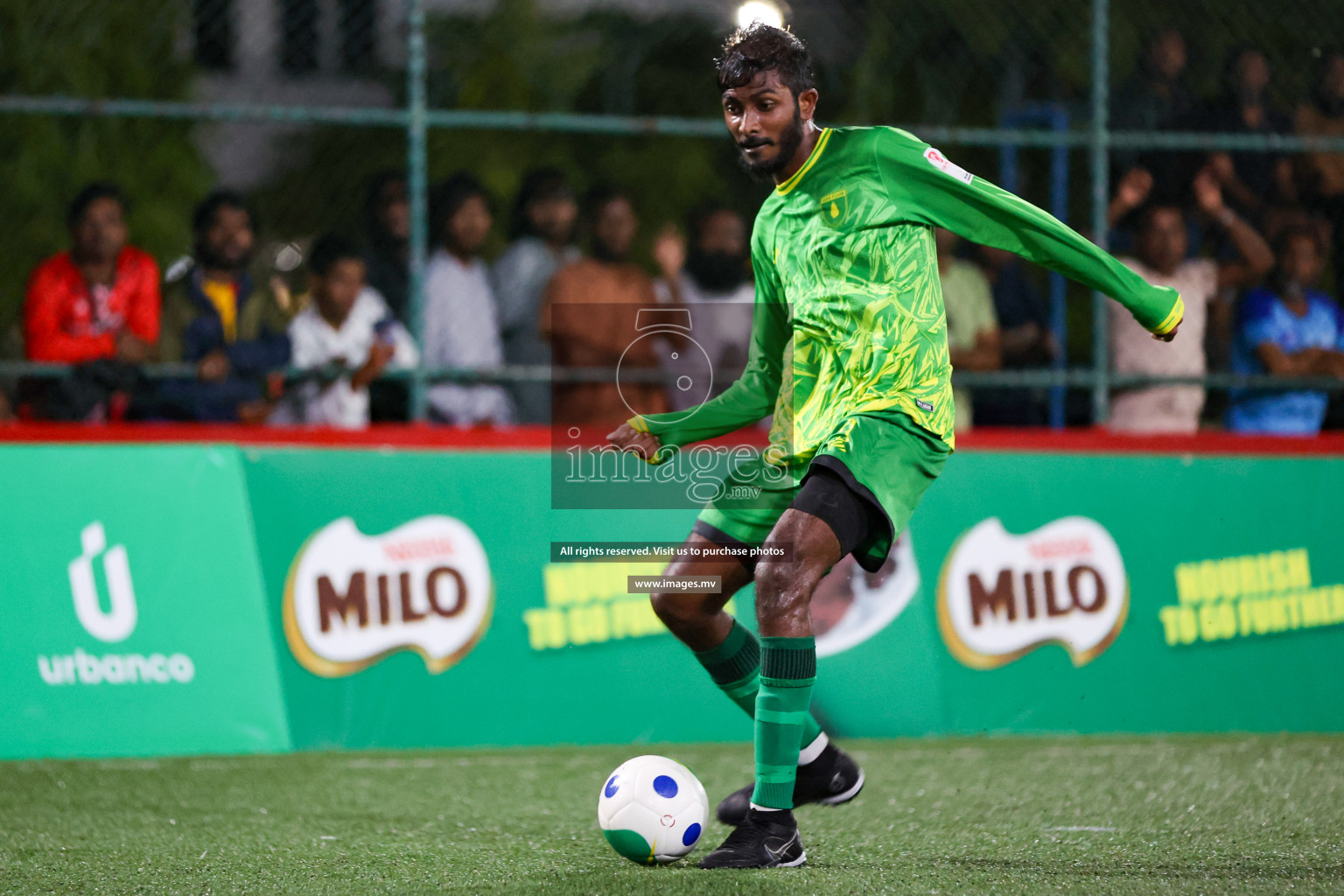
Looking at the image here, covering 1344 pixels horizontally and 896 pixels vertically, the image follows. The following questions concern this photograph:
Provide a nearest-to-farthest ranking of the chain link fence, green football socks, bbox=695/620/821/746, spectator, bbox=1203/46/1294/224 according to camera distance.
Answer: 1. green football socks, bbox=695/620/821/746
2. the chain link fence
3. spectator, bbox=1203/46/1294/224

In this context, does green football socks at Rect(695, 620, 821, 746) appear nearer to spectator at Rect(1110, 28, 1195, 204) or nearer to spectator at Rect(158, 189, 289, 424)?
spectator at Rect(158, 189, 289, 424)

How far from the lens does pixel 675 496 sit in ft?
22.8

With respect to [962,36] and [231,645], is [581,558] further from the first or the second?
[962,36]

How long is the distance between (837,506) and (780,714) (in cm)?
56

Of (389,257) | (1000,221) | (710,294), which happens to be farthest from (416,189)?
(1000,221)

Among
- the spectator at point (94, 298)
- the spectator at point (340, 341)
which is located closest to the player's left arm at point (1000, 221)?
the spectator at point (340, 341)

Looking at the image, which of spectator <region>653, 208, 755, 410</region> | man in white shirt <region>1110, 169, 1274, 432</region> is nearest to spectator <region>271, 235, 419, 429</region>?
spectator <region>653, 208, 755, 410</region>

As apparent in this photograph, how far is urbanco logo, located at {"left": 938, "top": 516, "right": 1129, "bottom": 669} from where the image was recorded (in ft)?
23.2

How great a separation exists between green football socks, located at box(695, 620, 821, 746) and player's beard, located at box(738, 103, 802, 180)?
133 centimetres

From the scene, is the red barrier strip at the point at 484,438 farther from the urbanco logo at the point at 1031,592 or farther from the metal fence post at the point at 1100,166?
the urbanco logo at the point at 1031,592

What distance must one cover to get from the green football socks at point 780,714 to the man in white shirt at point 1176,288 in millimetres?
3954

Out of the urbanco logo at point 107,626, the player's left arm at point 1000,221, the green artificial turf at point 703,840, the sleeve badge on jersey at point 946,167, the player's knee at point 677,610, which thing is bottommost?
the green artificial turf at point 703,840

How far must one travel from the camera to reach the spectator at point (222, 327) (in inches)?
278

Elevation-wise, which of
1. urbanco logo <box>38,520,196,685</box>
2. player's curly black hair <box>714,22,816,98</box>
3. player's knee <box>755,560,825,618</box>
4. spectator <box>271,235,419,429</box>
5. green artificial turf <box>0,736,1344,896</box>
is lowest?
green artificial turf <box>0,736,1344,896</box>
